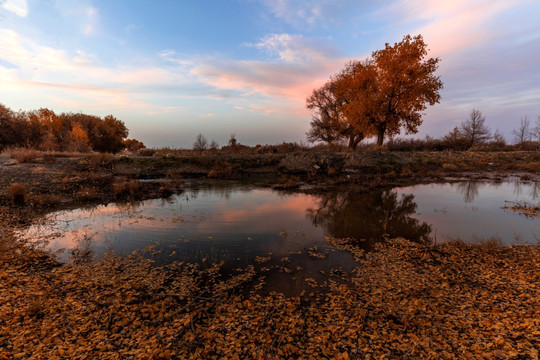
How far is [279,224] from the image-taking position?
11.2 m

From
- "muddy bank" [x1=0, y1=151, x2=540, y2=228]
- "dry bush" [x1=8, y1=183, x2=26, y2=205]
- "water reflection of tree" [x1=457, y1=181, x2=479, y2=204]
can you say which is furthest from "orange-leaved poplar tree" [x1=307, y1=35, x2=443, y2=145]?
"dry bush" [x1=8, y1=183, x2=26, y2=205]

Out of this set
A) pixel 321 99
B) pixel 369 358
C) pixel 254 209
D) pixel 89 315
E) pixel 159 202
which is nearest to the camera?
pixel 369 358

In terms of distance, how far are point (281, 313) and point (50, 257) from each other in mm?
7584

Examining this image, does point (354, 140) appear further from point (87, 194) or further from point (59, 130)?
point (59, 130)

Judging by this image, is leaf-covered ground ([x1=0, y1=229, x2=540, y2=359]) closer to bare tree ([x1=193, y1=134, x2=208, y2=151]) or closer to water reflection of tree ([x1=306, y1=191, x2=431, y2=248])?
water reflection of tree ([x1=306, y1=191, x2=431, y2=248])

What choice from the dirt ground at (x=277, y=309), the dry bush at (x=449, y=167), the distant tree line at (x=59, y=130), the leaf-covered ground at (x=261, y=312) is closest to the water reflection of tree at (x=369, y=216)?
the dirt ground at (x=277, y=309)

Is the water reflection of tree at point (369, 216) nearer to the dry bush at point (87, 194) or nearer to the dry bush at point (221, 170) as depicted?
the dry bush at point (221, 170)

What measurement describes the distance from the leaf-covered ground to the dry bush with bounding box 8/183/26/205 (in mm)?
7602

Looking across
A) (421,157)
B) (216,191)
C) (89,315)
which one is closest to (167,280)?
(89,315)

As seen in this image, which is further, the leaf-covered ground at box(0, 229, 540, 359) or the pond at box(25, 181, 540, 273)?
the pond at box(25, 181, 540, 273)

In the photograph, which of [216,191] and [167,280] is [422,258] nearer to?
[167,280]

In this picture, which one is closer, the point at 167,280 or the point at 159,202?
the point at 167,280

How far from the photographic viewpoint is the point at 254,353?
4172mm

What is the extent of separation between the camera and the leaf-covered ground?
13.9 ft
